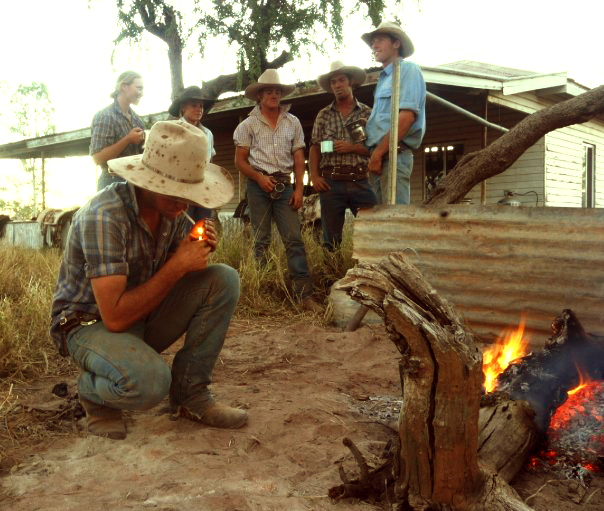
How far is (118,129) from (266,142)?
1306 mm

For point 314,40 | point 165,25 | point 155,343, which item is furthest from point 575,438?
point 165,25

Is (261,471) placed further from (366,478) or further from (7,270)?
(7,270)

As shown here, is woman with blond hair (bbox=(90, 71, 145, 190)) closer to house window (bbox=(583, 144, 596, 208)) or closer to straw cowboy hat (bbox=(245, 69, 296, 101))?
straw cowboy hat (bbox=(245, 69, 296, 101))

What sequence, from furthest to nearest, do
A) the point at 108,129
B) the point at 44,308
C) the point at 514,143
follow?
the point at 108,129 < the point at 44,308 < the point at 514,143

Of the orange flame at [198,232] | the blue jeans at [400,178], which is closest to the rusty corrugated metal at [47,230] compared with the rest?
the blue jeans at [400,178]

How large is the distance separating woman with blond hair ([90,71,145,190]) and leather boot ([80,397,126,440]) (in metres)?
2.75

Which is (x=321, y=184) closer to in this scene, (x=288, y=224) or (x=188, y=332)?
(x=288, y=224)

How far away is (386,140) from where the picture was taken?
4.77m

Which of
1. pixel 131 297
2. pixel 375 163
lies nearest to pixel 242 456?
pixel 131 297

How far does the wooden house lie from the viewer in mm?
10922

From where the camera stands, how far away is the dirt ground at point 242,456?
2090 mm

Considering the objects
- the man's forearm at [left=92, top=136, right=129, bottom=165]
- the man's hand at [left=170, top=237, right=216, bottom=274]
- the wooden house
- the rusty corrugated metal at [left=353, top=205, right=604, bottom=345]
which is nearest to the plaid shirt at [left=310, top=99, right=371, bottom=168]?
the rusty corrugated metal at [left=353, top=205, right=604, bottom=345]

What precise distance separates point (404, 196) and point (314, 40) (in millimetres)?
7735

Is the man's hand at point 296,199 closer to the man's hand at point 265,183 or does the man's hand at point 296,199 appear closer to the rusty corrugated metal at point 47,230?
the man's hand at point 265,183
